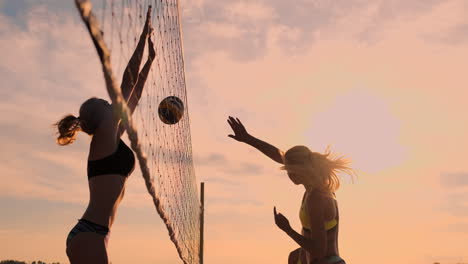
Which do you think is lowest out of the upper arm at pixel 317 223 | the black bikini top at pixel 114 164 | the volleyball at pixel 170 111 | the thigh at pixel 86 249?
the thigh at pixel 86 249

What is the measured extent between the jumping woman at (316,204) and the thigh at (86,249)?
1.47 m

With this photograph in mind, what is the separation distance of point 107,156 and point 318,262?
1.96m

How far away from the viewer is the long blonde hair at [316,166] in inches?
225

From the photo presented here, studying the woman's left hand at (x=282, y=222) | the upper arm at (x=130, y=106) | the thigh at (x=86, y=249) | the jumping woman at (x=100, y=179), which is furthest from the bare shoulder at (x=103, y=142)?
the woman's left hand at (x=282, y=222)

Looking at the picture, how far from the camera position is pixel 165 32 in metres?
9.34

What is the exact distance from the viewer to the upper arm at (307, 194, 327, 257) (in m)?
5.43

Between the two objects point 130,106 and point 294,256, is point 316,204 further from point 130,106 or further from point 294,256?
point 294,256

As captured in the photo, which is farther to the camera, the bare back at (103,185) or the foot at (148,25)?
the foot at (148,25)

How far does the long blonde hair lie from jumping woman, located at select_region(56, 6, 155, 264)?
4.66 ft

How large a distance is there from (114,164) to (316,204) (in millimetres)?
1732

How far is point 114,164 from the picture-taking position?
4977mm

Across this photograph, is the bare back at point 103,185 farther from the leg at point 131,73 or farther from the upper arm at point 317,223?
the upper arm at point 317,223

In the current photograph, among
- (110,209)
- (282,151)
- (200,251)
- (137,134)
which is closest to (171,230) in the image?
(282,151)

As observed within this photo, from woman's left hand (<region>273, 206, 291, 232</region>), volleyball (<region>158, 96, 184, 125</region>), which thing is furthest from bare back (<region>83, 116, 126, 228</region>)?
volleyball (<region>158, 96, 184, 125</region>)
